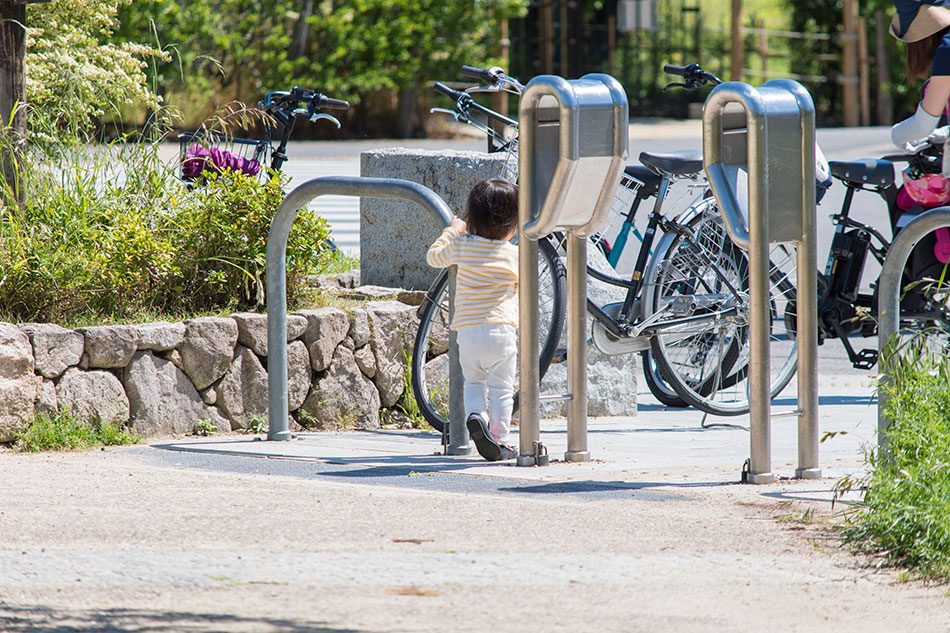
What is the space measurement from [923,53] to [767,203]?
1613 mm

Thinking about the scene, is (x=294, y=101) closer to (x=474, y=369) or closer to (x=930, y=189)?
(x=474, y=369)

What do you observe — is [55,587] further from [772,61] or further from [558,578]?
[772,61]

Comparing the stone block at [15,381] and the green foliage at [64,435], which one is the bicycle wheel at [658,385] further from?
the stone block at [15,381]

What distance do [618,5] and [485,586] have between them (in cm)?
2487

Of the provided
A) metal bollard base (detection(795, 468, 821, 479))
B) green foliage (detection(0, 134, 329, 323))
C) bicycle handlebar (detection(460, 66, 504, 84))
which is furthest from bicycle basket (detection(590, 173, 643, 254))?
metal bollard base (detection(795, 468, 821, 479))

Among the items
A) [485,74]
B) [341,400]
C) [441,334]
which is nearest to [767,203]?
[485,74]

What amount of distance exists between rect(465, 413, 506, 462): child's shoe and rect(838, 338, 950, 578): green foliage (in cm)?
138

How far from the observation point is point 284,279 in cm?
533

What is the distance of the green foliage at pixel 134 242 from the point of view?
5.43 m

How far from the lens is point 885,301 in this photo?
13.9 feet

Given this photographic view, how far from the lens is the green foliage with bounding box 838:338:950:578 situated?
3555mm

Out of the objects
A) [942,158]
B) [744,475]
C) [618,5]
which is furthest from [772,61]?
[744,475]

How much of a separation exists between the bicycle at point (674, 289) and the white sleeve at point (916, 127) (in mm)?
803

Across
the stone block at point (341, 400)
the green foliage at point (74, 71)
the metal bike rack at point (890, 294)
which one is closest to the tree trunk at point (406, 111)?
the green foliage at point (74, 71)
